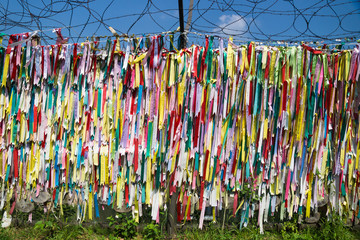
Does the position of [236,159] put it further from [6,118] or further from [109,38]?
[6,118]

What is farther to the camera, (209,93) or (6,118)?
(6,118)

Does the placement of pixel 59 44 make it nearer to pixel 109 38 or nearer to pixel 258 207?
pixel 109 38

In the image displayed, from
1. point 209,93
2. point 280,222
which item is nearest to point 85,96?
point 209,93

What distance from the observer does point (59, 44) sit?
308 centimetres

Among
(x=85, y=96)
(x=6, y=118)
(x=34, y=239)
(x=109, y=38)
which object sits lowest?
(x=34, y=239)

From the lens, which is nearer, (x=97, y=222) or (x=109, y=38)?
(x=109, y=38)

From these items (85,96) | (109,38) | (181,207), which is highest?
(109,38)

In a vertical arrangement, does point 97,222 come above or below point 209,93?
below

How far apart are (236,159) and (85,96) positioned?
155cm

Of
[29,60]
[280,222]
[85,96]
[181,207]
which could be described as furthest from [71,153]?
[280,222]

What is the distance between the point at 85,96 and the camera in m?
3.05

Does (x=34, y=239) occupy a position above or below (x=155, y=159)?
below

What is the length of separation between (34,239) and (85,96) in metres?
1.42

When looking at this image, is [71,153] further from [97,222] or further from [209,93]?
[209,93]
